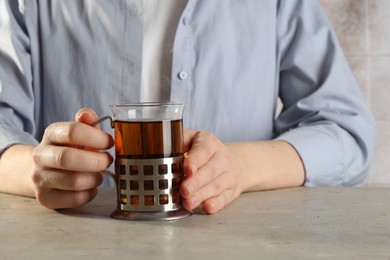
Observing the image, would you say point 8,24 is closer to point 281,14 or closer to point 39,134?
point 39,134

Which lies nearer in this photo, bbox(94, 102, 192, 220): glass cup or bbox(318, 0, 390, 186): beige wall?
bbox(94, 102, 192, 220): glass cup

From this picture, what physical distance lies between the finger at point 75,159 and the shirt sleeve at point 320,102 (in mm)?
538

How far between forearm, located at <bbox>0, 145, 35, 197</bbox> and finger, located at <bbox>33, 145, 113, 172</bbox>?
197 mm

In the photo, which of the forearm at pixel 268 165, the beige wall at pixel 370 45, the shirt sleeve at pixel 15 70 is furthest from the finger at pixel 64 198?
the beige wall at pixel 370 45

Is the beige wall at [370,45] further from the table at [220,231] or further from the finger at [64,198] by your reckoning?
the finger at [64,198]

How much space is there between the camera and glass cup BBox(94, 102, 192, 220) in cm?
101

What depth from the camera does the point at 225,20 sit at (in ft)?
5.56

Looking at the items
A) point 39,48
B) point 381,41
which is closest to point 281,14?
point 39,48

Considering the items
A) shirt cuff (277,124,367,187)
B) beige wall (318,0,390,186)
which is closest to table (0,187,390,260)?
shirt cuff (277,124,367,187)

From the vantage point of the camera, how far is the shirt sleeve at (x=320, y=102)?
1.54m

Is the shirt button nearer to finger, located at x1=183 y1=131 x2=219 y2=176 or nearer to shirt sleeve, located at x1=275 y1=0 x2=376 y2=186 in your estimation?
shirt sleeve, located at x1=275 y1=0 x2=376 y2=186

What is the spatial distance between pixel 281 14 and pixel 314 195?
0.63 m

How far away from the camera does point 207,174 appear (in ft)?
3.60

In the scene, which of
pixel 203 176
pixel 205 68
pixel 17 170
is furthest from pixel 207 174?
pixel 205 68
